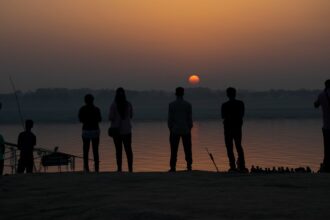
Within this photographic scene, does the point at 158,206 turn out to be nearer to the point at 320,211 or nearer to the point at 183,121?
the point at 320,211

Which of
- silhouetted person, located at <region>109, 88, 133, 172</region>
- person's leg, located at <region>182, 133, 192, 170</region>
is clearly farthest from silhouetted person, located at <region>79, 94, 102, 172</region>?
person's leg, located at <region>182, 133, 192, 170</region>

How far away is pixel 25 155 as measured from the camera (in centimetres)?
1244

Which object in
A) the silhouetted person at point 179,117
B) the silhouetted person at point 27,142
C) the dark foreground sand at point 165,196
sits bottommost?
the dark foreground sand at point 165,196

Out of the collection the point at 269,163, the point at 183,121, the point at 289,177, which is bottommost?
the point at 269,163

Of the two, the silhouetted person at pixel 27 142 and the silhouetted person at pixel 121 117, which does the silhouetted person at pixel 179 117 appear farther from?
the silhouetted person at pixel 27 142

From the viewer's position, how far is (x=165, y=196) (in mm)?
7016

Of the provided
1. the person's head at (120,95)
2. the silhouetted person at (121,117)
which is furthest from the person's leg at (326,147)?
the person's head at (120,95)

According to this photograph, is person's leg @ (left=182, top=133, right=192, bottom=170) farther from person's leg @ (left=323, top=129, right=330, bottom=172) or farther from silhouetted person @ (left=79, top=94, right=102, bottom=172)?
person's leg @ (left=323, top=129, right=330, bottom=172)

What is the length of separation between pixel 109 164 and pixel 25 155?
26.0 meters

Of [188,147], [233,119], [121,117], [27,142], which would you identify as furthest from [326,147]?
[27,142]

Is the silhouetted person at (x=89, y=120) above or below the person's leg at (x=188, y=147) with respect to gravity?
above

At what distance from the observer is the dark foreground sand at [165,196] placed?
5.89 m

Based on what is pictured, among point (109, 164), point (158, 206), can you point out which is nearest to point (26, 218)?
point (158, 206)

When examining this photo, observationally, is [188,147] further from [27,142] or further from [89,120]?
[27,142]
